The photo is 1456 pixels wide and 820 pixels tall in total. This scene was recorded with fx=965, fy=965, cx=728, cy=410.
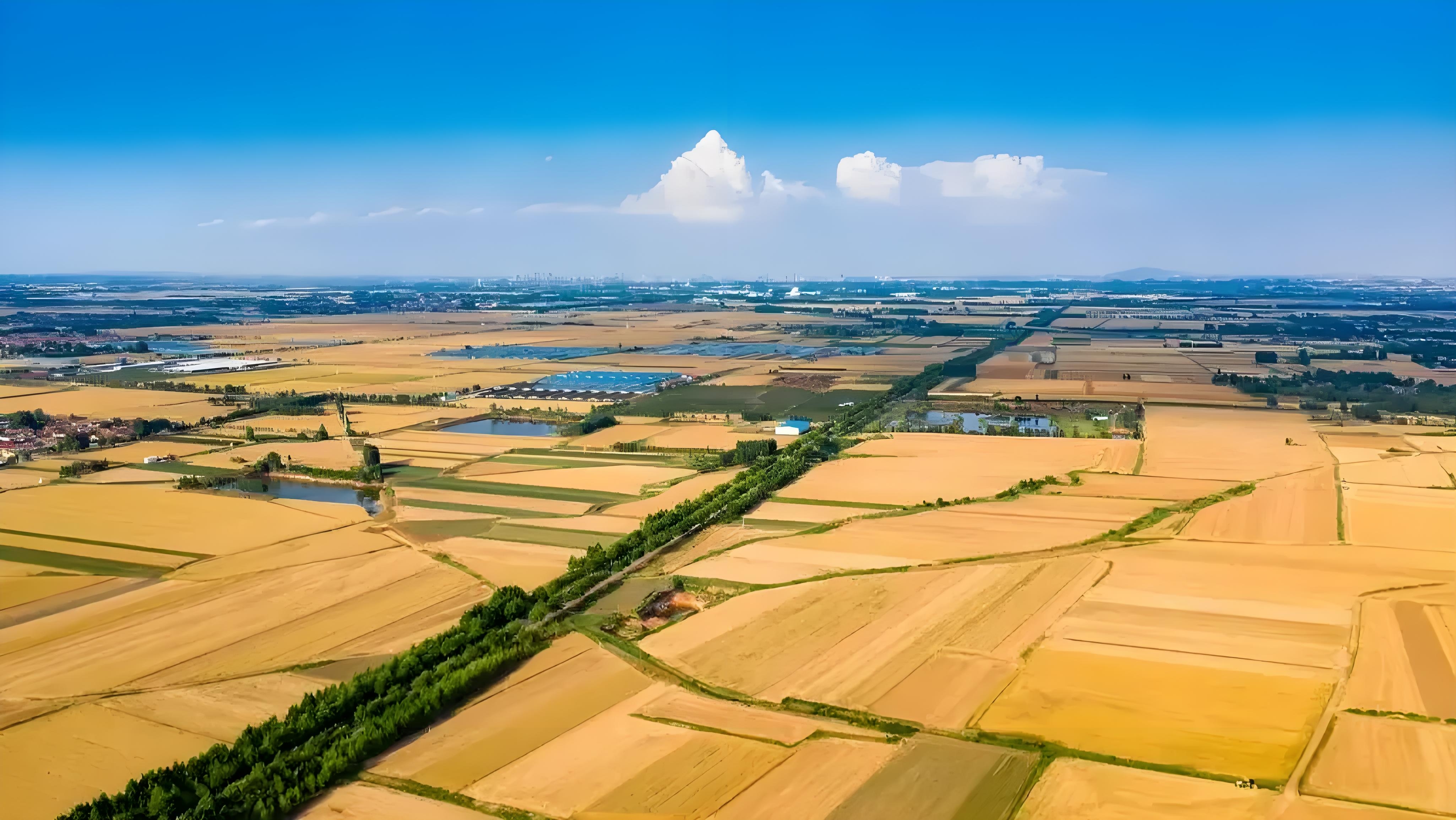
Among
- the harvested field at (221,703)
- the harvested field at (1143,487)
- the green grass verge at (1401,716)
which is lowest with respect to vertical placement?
the harvested field at (221,703)

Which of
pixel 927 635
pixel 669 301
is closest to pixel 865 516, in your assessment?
pixel 927 635

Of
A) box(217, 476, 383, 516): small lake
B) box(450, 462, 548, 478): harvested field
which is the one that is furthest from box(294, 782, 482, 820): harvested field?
box(450, 462, 548, 478): harvested field

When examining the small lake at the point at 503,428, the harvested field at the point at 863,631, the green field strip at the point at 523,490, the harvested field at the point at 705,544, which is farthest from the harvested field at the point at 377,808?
the small lake at the point at 503,428

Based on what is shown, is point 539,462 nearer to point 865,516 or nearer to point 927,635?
point 865,516

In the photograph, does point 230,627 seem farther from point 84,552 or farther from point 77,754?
point 84,552

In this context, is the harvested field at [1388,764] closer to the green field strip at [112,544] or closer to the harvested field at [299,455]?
the green field strip at [112,544]

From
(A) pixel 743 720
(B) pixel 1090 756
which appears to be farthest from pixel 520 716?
(B) pixel 1090 756

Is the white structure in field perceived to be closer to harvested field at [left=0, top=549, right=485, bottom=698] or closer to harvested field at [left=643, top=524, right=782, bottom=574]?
harvested field at [left=643, top=524, right=782, bottom=574]
